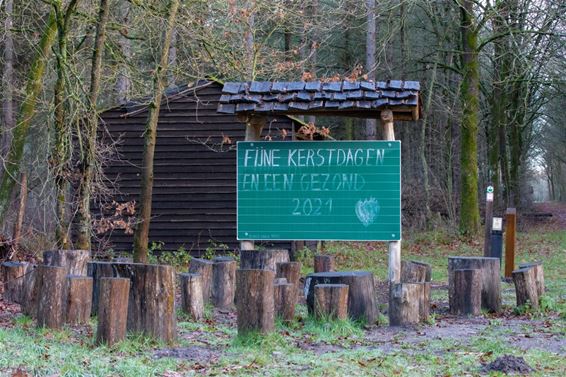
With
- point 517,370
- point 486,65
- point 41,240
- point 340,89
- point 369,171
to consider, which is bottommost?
point 517,370

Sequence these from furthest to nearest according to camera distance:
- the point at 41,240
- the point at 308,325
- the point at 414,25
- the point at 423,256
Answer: the point at 414,25, the point at 423,256, the point at 41,240, the point at 308,325

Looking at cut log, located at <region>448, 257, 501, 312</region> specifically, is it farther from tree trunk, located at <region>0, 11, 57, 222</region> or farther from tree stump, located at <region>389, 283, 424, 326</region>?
tree trunk, located at <region>0, 11, 57, 222</region>

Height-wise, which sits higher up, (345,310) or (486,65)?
(486,65)

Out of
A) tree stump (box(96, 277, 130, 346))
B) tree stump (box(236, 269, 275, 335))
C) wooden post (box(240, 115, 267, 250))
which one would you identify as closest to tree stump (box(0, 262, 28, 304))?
tree stump (box(96, 277, 130, 346))

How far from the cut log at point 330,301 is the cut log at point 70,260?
334cm

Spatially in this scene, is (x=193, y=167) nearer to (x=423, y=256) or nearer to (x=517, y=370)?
(x=423, y=256)

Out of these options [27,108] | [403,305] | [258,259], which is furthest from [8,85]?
[403,305]

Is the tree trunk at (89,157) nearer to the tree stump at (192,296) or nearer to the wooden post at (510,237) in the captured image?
the tree stump at (192,296)

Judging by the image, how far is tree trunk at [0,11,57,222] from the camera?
16.4 metres

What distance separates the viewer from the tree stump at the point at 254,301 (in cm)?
908

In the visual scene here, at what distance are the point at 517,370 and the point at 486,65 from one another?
Result: 27912mm

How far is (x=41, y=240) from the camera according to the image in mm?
16438

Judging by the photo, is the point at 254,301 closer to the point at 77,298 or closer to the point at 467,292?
the point at 77,298

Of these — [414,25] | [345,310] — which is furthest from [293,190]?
[414,25]
